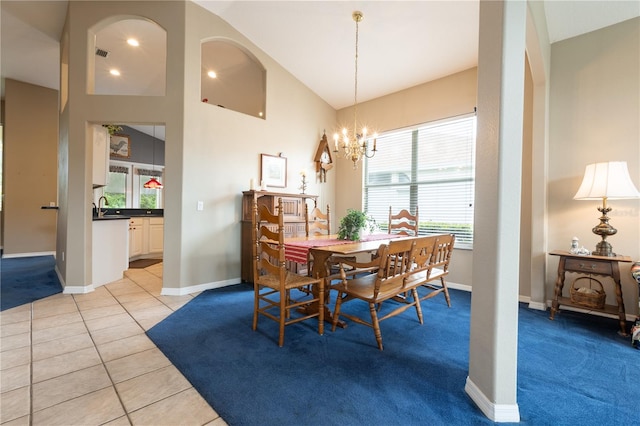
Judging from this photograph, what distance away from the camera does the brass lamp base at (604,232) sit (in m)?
2.69

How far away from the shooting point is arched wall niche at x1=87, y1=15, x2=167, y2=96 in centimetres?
351

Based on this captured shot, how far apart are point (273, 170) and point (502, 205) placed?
3.51 metres

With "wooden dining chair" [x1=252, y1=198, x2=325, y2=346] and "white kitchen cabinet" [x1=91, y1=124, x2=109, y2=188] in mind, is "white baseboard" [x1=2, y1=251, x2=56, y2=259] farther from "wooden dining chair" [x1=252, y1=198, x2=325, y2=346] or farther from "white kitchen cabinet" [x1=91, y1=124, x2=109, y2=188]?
"wooden dining chair" [x1=252, y1=198, x2=325, y2=346]

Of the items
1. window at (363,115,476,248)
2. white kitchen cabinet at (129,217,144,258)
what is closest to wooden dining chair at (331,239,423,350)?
window at (363,115,476,248)

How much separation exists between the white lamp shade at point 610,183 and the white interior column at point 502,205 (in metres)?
1.95

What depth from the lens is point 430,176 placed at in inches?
168

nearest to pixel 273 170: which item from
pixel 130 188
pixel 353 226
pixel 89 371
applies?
pixel 353 226

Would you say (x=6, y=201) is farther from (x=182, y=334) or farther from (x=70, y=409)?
(x=70, y=409)

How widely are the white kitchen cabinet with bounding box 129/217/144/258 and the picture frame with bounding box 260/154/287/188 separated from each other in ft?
10.9

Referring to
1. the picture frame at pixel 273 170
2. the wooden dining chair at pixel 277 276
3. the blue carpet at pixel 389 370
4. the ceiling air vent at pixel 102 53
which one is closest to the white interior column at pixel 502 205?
the blue carpet at pixel 389 370

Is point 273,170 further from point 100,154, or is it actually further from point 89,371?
point 89,371

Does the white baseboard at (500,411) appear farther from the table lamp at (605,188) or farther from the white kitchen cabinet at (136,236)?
the white kitchen cabinet at (136,236)

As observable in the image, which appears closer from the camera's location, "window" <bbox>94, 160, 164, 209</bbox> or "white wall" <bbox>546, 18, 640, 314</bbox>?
"white wall" <bbox>546, 18, 640, 314</bbox>

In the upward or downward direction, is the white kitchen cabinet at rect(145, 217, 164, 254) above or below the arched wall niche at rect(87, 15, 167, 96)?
below
